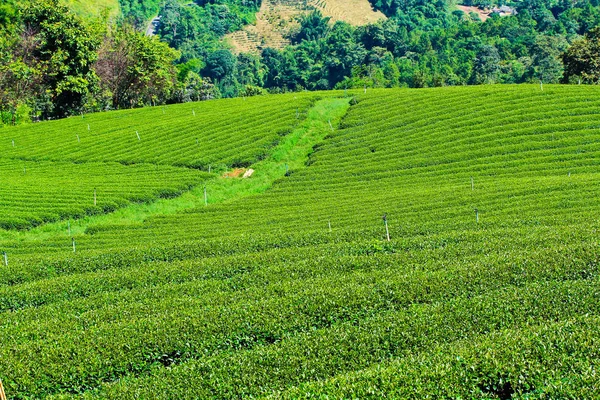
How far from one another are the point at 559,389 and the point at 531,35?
14825 cm

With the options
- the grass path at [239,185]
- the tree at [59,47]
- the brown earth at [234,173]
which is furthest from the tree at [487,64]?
the brown earth at [234,173]

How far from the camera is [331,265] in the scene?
2258 cm

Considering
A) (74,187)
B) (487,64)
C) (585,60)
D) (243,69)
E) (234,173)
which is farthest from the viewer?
(243,69)

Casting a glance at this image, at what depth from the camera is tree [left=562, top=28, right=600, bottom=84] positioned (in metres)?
73.9

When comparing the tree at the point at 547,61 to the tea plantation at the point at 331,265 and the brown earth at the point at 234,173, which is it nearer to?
the tea plantation at the point at 331,265

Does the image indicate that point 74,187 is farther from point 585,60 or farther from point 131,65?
point 585,60

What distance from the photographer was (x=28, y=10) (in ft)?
259

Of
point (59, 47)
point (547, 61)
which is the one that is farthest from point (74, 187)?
point (547, 61)

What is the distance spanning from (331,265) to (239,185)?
2618cm

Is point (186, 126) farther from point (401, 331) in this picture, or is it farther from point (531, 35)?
point (531, 35)

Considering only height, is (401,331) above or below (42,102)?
below

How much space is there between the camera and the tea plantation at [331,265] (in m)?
14.4

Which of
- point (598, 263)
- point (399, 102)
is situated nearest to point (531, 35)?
point (399, 102)

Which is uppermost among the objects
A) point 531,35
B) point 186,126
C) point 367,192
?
point 531,35
